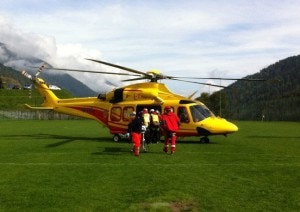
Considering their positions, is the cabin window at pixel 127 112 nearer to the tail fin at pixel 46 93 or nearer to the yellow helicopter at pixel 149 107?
the yellow helicopter at pixel 149 107

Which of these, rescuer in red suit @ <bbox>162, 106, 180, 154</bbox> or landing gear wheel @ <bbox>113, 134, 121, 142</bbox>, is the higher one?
rescuer in red suit @ <bbox>162, 106, 180, 154</bbox>

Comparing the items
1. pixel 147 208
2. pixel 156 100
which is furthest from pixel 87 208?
pixel 156 100

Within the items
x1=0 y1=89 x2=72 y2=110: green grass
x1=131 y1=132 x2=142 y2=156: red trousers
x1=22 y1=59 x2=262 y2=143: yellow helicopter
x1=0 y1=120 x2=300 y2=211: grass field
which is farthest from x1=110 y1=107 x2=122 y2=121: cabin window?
x1=0 y1=89 x2=72 y2=110: green grass

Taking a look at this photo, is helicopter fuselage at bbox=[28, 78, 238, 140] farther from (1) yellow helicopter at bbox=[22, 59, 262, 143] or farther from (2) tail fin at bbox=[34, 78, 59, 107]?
(2) tail fin at bbox=[34, 78, 59, 107]

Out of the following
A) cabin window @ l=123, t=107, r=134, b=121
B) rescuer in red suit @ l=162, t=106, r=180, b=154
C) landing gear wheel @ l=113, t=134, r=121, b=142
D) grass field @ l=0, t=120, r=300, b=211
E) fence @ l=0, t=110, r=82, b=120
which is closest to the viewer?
grass field @ l=0, t=120, r=300, b=211

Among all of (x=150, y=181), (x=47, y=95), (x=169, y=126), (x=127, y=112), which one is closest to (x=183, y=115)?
(x=127, y=112)

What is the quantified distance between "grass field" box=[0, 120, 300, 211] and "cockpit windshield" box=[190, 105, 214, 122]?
5.02 metres

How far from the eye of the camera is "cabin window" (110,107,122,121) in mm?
25575

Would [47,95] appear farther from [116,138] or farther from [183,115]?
[183,115]

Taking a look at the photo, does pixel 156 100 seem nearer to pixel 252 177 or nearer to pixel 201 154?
pixel 201 154

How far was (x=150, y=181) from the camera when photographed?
1170cm

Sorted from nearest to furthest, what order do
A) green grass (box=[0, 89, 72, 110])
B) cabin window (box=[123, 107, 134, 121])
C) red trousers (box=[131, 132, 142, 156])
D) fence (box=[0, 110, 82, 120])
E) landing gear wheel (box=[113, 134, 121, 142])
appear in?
1. red trousers (box=[131, 132, 142, 156])
2. cabin window (box=[123, 107, 134, 121])
3. landing gear wheel (box=[113, 134, 121, 142])
4. fence (box=[0, 110, 82, 120])
5. green grass (box=[0, 89, 72, 110])

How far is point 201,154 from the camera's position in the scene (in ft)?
60.1

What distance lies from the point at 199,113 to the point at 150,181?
1242 cm
